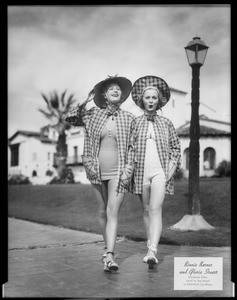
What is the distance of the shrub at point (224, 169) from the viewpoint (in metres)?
3.62

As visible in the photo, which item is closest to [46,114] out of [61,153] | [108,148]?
[61,153]

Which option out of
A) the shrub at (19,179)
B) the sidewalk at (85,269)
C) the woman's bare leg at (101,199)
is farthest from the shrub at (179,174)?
the shrub at (19,179)

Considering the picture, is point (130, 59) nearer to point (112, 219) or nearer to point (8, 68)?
point (8, 68)

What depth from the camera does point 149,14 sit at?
3492 millimetres

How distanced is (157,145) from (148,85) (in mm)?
468

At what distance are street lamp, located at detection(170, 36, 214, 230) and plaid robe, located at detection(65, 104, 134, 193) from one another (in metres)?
0.63

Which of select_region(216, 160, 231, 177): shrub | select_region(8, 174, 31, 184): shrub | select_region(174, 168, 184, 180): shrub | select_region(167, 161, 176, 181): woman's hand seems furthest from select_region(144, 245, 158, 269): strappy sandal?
select_region(8, 174, 31, 184): shrub

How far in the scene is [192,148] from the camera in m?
3.95

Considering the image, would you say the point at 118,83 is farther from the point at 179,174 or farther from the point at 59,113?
the point at 179,174

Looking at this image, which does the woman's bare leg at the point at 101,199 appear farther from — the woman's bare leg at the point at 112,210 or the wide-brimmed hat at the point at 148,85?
the wide-brimmed hat at the point at 148,85

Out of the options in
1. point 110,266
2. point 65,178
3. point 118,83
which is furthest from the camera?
point 65,178

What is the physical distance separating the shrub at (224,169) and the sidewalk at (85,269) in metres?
0.59

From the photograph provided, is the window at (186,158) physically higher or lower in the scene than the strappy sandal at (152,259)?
higher

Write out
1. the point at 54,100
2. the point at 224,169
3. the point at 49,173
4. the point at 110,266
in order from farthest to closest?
the point at 49,173, the point at 224,169, the point at 54,100, the point at 110,266
